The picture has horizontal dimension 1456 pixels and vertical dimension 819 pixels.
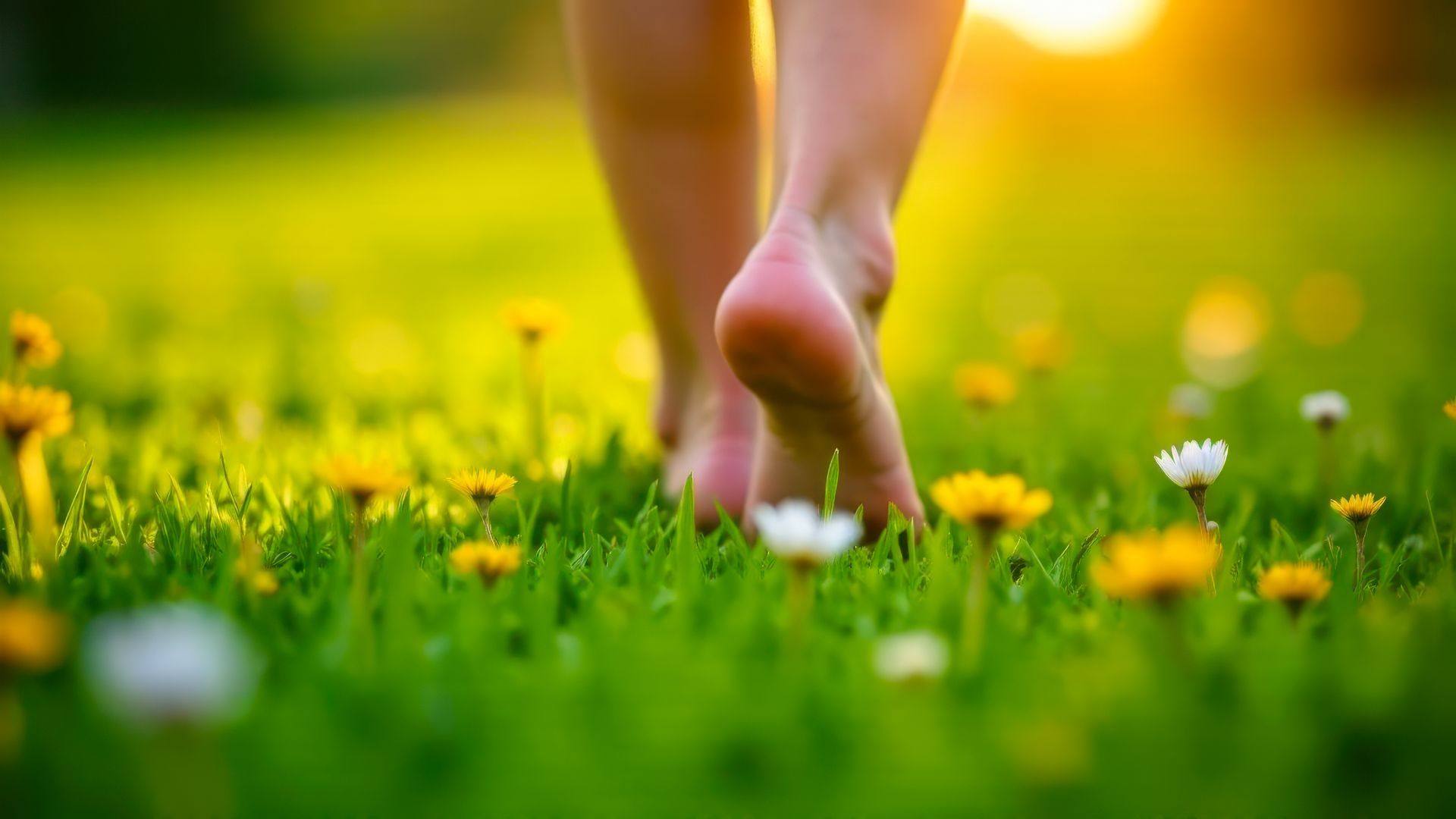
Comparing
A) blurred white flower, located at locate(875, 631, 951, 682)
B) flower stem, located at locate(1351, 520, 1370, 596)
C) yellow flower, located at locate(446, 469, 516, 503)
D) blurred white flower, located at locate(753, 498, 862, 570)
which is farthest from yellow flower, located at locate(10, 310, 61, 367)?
flower stem, located at locate(1351, 520, 1370, 596)

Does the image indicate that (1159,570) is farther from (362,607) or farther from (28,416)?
(28,416)

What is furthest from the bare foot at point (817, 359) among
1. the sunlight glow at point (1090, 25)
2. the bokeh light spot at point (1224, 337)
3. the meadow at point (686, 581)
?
the sunlight glow at point (1090, 25)

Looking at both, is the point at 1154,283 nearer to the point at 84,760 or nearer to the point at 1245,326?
the point at 1245,326

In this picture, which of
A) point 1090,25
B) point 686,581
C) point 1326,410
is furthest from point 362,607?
point 1090,25

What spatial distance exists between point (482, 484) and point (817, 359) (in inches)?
12.6

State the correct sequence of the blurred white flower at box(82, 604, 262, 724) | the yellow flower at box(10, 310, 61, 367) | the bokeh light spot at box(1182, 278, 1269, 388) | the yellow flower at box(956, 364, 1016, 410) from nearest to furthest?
the blurred white flower at box(82, 604, 262, 724) → the yellow flower at box(10, 310, 61, 367) → the yellow flower at box(956, 364, 1016, 410) → the bokeh light spot at box(1182, 278, 1269, 388)

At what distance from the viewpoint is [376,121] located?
15.5 metres

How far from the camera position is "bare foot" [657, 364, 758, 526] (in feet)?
4.78

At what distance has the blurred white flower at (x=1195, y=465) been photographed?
3.67 ft

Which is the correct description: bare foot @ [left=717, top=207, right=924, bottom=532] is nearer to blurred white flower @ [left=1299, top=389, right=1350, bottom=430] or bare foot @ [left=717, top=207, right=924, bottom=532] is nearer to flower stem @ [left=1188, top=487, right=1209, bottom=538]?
flower stem @ [left=1188, top=487, right=1209, bottom=538]

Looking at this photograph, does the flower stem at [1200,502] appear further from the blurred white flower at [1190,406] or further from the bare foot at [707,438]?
the blurred white flower at [1190,406]

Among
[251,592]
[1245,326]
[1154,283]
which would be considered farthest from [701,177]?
[1154,283]

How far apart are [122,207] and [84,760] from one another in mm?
6335

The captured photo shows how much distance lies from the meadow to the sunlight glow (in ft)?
30.1
